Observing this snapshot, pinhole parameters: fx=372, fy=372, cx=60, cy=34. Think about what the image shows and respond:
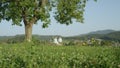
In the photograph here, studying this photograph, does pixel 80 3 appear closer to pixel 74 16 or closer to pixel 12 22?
pixel 74 16

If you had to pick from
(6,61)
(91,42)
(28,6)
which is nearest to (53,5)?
(28,6)

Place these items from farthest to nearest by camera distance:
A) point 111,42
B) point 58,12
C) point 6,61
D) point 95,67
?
point 58,12 → point 111,42 → point 6,61 → point 95,67

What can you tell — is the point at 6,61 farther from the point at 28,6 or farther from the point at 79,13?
the point at 79,13

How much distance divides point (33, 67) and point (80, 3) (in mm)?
38210

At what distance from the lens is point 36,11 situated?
4512 centimetres

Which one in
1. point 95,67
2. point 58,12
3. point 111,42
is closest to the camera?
point 95,67

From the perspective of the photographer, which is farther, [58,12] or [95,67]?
[58,12]

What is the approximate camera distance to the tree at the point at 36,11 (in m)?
44.0

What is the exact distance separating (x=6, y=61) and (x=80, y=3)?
3709cm

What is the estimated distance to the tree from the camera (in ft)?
144

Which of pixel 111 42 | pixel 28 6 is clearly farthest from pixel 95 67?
pixel 28 6

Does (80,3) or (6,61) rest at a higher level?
(80,3)

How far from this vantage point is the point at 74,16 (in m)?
47.0

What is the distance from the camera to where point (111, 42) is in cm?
3222
